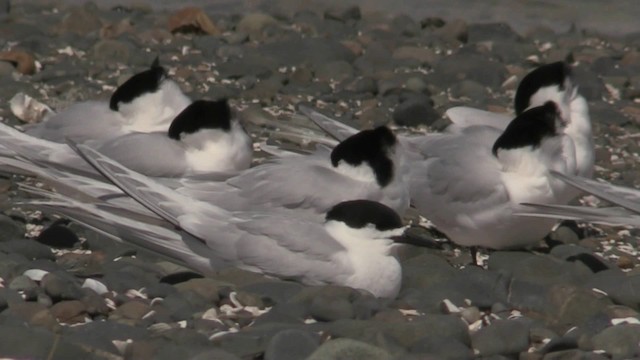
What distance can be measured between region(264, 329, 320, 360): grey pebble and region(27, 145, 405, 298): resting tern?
2.98ft

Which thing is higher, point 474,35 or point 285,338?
point 285,338

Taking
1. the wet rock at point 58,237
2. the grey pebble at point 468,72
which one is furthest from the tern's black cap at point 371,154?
the grey pebble at point 468,72

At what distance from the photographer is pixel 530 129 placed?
21.5 ft

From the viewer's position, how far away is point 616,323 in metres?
5.06

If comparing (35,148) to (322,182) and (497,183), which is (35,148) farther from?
(497,183)

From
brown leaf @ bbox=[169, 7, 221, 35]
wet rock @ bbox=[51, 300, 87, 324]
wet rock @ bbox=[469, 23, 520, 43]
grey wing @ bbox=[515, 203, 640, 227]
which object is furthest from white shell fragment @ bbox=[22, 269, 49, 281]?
wet rock @ bbox=[469, 23, 520, 43]

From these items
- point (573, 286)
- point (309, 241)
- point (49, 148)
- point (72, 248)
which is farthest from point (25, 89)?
point (573, 286)

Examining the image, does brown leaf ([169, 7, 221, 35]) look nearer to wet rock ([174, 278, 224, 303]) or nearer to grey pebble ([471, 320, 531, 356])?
wet rock ([174, 278, 224, 303])

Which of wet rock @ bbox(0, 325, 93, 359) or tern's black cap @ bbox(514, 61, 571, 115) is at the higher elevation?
wet rock @ bbox(0, 325, 93, 359)

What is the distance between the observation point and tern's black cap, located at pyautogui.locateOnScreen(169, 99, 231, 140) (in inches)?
269

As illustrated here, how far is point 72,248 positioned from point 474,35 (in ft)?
17.5

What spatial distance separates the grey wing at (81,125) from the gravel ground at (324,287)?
1.06 feet

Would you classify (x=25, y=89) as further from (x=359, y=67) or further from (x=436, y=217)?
(x=436, y=217)

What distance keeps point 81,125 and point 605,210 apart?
7.50 feet
